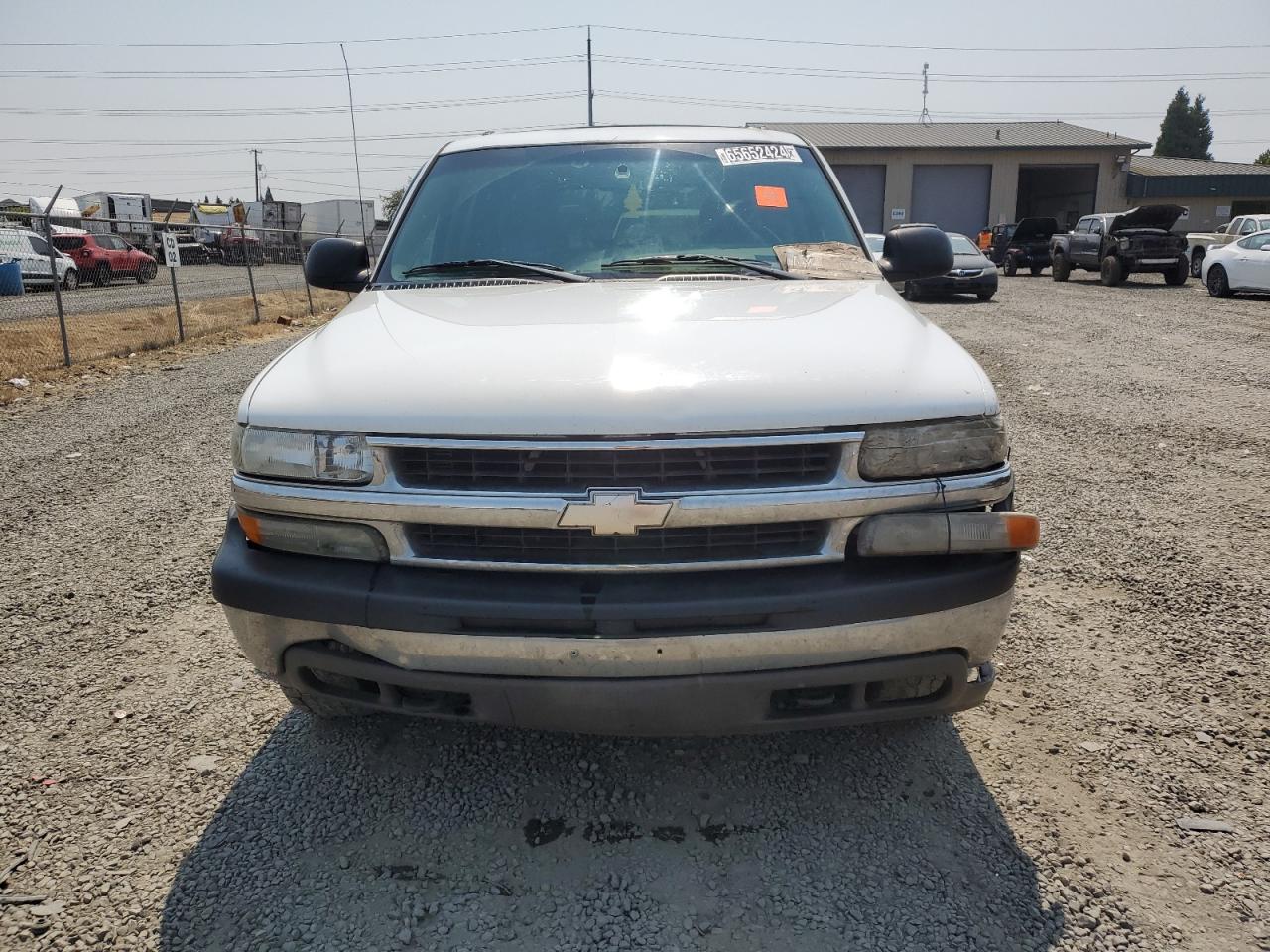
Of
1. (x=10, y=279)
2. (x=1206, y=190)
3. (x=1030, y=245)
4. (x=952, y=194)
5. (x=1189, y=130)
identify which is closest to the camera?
(x=10, y=279)

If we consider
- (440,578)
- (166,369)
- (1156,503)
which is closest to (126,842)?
(440,578)

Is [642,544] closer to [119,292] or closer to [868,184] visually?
[119,292]

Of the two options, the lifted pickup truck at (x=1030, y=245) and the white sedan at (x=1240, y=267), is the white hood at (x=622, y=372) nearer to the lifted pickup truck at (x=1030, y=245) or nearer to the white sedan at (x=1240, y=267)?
the white sedan at (x=1240, y=267)

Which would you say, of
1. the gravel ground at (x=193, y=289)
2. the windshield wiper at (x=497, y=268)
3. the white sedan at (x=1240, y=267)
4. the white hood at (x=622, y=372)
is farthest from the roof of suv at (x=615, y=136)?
the white sedan at (x=1240, y=267)

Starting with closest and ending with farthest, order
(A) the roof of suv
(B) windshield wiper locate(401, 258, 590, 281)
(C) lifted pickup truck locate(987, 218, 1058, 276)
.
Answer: (B) windshield wiper locate(401, 258, 590, 281), (A) the roof of suv, (C) lifted pickup truck locate(987, 218, 1058, 276)

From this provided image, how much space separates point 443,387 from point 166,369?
10271mm

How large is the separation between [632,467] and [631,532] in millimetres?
145

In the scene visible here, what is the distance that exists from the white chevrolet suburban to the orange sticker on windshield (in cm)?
130

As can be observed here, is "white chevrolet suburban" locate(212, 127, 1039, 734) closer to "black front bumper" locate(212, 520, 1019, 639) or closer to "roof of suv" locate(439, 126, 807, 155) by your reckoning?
"black front bumper" locate(212, 520, 1019, 639)

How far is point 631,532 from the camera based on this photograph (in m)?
2.04

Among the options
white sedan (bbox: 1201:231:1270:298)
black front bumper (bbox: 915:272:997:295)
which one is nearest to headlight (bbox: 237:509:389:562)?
black front bumper (bbox: 915:272:997:295)

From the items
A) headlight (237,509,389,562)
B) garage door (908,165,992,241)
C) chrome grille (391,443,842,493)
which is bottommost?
headlight (237,509,389,562)

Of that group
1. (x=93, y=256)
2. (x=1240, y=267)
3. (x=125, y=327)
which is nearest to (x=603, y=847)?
(x=125, y=327)

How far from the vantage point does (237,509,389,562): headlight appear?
220 cm
